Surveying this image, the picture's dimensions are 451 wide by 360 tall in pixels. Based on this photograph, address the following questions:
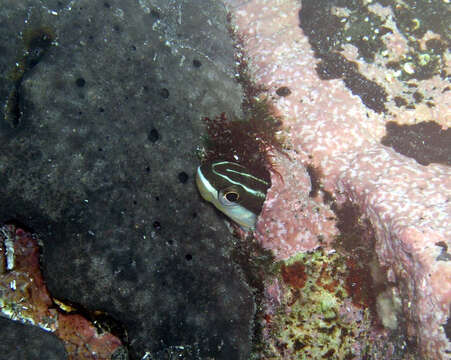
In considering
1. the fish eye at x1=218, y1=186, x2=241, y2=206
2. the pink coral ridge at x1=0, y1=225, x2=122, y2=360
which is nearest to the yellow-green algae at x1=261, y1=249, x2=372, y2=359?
the fish eye at x1=218, y1=186, x2=241, y2=206

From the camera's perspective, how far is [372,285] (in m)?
4.11

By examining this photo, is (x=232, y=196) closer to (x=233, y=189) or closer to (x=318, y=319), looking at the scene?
(x=233, y=189)

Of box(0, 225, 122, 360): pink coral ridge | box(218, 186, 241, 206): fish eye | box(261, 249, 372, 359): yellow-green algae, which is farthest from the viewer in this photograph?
box(218, 186, 241, 206): fish eye

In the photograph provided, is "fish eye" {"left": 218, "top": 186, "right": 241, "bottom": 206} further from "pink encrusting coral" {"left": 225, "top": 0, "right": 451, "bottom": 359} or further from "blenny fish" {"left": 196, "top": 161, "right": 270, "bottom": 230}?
"pink encrusting coral" {"left": 225, "top": 0, "right": 451, "bottom": 359}

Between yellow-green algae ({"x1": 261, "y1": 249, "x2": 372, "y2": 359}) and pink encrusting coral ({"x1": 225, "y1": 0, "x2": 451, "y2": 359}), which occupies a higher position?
pink encrusting coral ({"x1": 225, "y1": 0, "x2": 451, "y2": 359})

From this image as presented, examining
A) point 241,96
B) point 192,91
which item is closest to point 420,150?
point 241,96

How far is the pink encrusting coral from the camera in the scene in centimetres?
360

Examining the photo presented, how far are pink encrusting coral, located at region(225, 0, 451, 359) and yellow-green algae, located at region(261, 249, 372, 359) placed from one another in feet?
1.08

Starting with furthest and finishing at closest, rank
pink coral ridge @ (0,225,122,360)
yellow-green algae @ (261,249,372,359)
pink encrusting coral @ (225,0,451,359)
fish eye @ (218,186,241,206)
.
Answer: fish eye @ (218,186,241,206) < yellow-green algae @ (261,249,372,359) < pink coral ridge @ (0,225,122,360) < pink encrusting coral @ (225,0,451,359)

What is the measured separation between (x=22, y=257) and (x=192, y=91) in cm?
317

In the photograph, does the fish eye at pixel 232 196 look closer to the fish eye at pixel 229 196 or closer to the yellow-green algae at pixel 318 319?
the fish eye at pixel 229 196

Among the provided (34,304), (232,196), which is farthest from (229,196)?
(34,304)

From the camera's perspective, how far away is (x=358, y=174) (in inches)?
179

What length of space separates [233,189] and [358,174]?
6.27 feet
